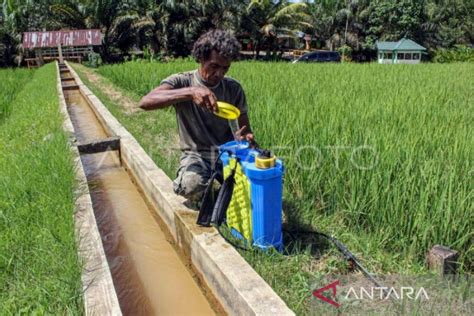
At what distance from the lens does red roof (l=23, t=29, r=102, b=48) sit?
1817 centimetres

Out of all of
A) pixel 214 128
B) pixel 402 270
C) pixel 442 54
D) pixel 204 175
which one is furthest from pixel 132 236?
pixel 442 54

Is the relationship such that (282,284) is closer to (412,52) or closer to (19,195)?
(19,195)

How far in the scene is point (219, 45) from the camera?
6.31 feet

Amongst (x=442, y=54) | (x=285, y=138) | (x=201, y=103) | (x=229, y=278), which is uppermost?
(x=442, y=54)

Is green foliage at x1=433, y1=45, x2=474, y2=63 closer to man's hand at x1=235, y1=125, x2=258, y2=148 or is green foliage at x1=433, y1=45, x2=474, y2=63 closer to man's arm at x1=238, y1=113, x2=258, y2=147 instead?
man's arm at x1=238, y1=113, x2=258, y2=147

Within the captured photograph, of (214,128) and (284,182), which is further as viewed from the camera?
(284,182)

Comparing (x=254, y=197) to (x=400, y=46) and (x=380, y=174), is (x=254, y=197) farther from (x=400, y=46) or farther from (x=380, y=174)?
(x=400, y=46)

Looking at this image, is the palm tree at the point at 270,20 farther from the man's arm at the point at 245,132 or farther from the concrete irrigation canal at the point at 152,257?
the man's arm at the point at 245,132

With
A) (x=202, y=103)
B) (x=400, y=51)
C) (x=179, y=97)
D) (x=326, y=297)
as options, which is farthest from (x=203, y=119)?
(x=400, y=51)

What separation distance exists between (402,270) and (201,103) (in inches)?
48.8

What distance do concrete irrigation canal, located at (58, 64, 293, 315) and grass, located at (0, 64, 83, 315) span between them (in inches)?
3.1

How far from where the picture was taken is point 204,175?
2.29m

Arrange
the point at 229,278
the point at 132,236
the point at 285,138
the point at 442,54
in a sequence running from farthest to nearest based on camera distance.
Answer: the point at 442,54 → the point at 285,138 → the point at 132,236 → the point at 229,278

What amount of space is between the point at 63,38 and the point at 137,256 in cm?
1921
